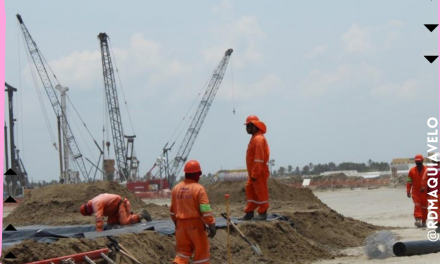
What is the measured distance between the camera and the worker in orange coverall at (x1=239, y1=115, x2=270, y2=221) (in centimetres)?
1300

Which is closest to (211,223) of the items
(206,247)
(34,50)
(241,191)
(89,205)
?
(206,247)

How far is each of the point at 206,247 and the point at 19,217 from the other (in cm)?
1319

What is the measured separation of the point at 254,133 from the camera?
13180 mm

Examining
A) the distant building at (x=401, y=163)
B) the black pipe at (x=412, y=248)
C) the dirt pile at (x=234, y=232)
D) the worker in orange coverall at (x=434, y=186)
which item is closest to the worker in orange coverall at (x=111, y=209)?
the dirt pile at (x=234, y=232)

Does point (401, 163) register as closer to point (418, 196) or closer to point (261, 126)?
point (418, 196)

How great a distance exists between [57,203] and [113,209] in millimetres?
8061

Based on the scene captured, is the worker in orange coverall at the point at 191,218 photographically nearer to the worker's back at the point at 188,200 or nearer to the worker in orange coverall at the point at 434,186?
the worker's back at the point at 188,200

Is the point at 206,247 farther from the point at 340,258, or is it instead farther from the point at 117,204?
the point at 117,204

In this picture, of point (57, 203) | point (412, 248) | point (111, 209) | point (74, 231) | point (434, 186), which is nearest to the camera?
point (412, 248)

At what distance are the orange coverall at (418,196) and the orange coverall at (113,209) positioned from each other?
7.61m

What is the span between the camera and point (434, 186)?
16922mm

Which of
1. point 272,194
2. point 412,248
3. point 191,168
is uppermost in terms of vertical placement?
point 191,168

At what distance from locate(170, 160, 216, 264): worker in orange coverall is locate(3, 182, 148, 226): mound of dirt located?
10.3 meters

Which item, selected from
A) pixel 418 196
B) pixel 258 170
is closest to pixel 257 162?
pixel 258 170
